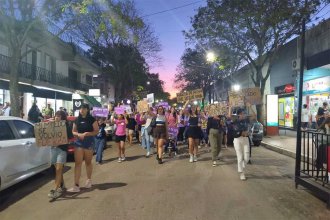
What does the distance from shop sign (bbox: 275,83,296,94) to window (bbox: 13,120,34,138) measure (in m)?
20.8

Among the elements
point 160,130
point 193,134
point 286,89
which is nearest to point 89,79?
point 286,89

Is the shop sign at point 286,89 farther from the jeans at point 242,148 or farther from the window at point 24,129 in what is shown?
the window at point 24,129

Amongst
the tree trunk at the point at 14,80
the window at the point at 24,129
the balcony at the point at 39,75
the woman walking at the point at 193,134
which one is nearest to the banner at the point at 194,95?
the woman walking at the point at 193,134

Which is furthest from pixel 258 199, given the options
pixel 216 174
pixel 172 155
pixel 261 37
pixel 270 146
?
pixel 261 37

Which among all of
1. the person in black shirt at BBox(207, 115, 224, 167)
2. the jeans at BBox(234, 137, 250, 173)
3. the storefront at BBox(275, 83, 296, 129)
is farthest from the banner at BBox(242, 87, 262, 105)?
the storefront at BBox(275, 83, 296, 129)

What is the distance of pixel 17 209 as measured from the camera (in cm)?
678

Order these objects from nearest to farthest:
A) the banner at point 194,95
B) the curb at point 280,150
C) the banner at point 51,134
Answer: the banner at point 51,134
the curb at point 280,150
the banner at point 194,95

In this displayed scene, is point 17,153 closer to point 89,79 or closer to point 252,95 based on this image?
point 252,95

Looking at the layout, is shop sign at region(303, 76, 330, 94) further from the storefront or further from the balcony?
the balcony

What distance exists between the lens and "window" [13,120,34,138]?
330 inches

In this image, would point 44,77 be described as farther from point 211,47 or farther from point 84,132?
point 84,132

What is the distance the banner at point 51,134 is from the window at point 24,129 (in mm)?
821

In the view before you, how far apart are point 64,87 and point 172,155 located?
24.4 meters

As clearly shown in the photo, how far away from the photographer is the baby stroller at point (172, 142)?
556 inches
